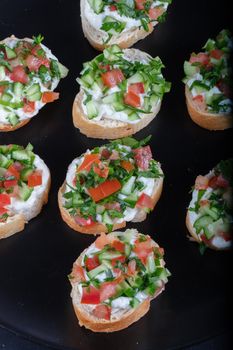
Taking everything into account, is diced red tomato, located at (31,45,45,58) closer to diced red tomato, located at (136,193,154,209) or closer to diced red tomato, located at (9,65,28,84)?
diced red tomato, located at (9,65,28,84)

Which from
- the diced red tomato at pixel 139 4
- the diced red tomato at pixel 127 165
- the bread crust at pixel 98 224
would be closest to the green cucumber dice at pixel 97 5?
the diced red tomato at pixel 139 4

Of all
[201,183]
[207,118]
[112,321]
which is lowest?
[112,321]

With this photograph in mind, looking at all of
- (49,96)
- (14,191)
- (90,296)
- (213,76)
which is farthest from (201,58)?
(90,296)

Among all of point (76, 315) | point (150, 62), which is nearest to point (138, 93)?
point (150, 62)

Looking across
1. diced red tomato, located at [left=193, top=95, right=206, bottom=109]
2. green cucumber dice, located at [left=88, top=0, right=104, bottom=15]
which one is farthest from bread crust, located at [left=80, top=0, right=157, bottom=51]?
diced red tomato, located at [left=193, top=95, right=206, bottom=109]

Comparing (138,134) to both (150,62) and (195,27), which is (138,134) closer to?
(150,62)

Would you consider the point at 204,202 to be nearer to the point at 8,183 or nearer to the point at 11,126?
the point at 8,183
